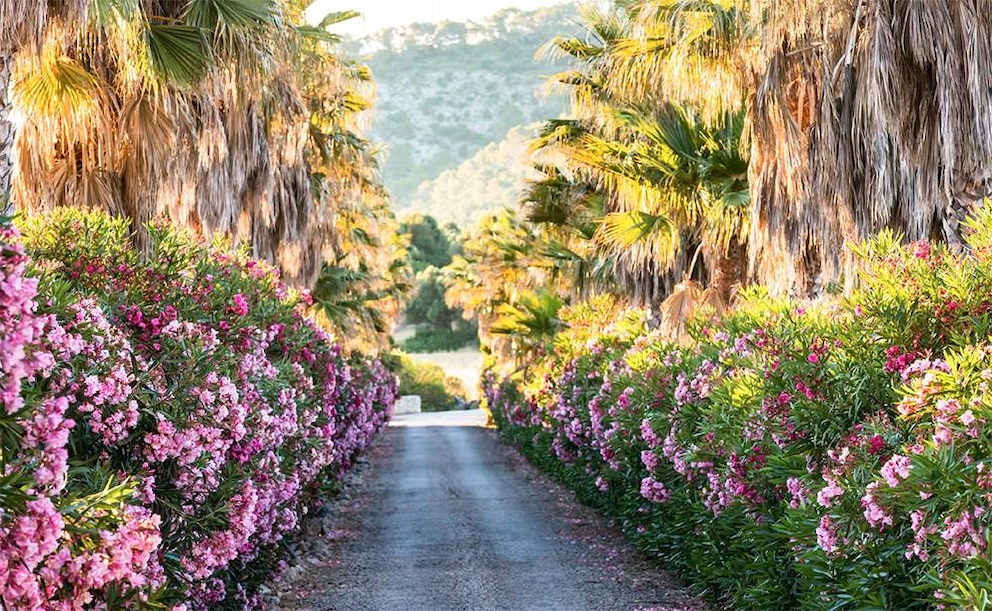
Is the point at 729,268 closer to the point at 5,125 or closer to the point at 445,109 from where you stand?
the point at 5,125

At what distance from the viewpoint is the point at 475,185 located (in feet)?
521

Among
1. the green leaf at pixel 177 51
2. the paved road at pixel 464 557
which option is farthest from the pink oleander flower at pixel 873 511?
the green leaf at pixel 177 51

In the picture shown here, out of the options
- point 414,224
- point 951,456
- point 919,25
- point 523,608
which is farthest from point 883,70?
point 414,224

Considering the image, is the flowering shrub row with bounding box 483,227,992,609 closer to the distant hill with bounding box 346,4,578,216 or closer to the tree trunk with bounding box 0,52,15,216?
the tree trunk with bounding box 0,52,15,216

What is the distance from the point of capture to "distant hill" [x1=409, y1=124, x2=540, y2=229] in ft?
502

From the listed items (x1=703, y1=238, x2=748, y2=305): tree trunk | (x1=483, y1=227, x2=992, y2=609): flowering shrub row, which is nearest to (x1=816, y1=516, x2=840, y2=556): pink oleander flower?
(x1=483, y1=227, x2=992, y2=609): flowering shrub row

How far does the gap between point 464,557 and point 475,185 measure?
14736cm

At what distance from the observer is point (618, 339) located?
17219 mm

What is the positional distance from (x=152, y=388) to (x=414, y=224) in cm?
6923

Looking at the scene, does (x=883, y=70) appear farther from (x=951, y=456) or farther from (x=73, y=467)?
(x=73, y=467)

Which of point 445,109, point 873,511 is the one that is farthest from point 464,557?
point 445,109

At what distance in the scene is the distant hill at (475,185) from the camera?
153 meters

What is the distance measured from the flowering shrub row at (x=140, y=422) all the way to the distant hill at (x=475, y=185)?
445ft

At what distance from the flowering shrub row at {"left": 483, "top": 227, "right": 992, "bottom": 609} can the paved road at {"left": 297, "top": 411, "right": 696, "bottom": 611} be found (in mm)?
1056
